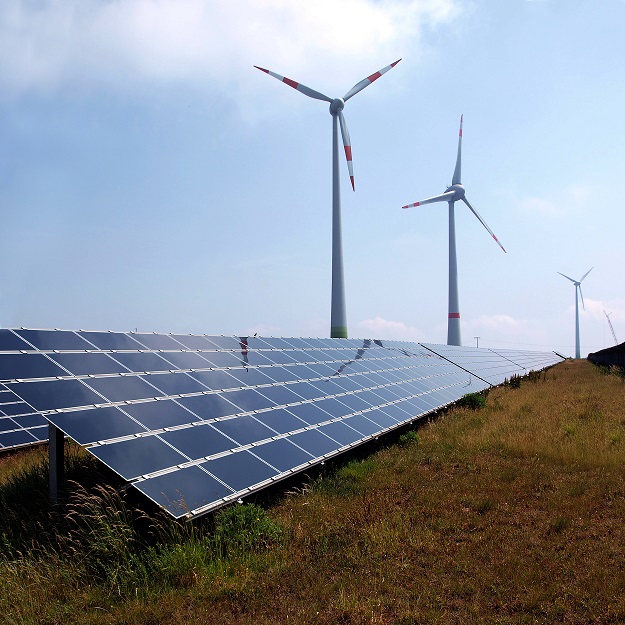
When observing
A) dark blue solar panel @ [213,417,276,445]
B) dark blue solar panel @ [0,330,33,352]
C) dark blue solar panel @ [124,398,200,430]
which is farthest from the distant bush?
dark blue solar panel @ [0,330,33,352]

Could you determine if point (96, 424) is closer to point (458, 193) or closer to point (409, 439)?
point (409, 439)

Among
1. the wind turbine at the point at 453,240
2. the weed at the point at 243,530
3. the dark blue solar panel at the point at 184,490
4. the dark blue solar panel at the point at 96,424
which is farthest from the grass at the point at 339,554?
the wind turbine at the point at 453,240

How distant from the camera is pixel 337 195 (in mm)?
59188

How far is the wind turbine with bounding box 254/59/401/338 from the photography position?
5797 centimetres

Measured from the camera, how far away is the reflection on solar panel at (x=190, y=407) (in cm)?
1026

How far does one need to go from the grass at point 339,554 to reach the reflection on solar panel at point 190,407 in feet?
2.51

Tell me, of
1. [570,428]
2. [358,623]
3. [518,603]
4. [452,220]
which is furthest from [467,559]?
[452,220]

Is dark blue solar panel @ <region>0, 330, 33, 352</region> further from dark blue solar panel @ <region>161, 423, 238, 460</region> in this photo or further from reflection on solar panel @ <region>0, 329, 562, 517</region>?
dark blue solar panel @ <region>161, 423, 238, 460</region>

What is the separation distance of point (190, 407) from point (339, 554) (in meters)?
5.18

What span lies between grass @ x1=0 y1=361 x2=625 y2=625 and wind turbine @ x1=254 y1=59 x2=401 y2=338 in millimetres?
43271

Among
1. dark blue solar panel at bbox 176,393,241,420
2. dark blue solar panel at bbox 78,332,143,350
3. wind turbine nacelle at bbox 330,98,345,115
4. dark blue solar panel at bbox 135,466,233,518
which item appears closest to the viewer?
dark blue solar panel at bbox 135,466,233,518

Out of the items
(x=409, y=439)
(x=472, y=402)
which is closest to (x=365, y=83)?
(x=472, y=402)

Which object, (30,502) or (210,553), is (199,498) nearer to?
(210,553)

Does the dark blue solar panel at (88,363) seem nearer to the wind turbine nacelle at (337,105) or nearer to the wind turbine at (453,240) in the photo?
the wind turbine nacelle at (337,105)
